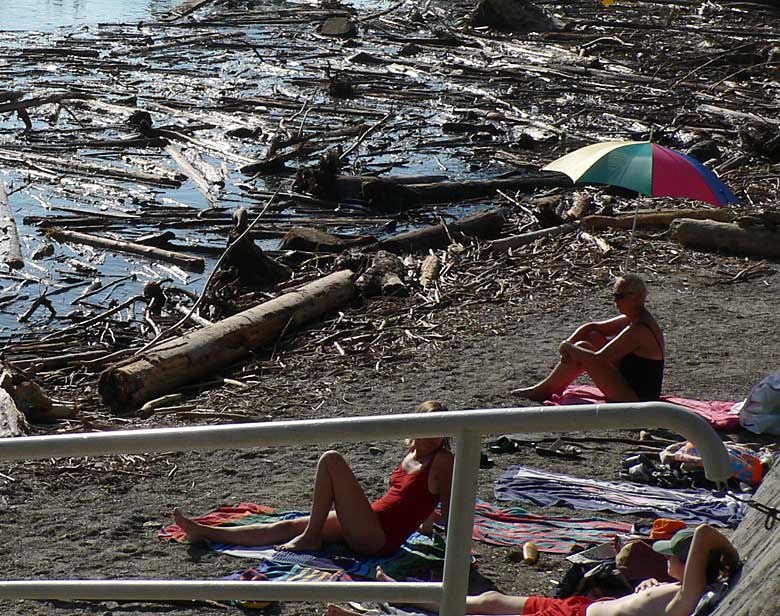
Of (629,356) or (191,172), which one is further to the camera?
(191,172)

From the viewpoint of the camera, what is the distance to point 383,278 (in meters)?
13.5

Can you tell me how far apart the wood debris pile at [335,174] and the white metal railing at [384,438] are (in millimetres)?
6853

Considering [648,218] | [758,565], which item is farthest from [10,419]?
[648,218]

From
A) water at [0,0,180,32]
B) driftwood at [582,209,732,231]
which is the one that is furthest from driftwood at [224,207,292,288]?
water at [0,0,180,32]

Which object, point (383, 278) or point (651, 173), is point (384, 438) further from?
point (383, 278)

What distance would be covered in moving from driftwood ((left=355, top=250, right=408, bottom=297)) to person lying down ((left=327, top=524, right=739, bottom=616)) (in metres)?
7.41

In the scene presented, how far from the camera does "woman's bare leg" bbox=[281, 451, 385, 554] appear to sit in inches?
250

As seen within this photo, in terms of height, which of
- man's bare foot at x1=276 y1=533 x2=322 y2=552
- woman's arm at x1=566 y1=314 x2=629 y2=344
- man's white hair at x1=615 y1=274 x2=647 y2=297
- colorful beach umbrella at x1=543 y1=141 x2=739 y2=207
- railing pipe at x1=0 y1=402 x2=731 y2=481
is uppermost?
railing pipe at x1=0 y1=402 x2=731 y2=481

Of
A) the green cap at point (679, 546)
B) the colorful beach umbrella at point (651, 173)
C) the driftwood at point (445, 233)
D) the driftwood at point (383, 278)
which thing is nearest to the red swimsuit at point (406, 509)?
the green cap at point (679, 546)

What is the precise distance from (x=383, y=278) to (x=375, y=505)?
7158mm

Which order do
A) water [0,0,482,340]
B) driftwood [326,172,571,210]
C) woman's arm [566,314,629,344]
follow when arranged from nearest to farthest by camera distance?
woman's arm [566,314,629,344] → water [0,0,482,340] → driftwood [326,172,571,210]

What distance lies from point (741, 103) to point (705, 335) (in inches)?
606

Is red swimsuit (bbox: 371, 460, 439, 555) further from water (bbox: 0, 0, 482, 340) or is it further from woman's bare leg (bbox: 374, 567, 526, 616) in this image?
water (bbox: 0, 0, 482, 340)

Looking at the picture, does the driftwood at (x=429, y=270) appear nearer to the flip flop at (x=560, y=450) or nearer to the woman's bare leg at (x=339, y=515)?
the flip flop at (x=560, y=450)
